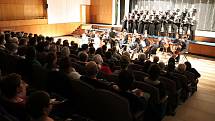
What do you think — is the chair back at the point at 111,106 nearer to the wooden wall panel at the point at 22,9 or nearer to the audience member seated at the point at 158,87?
the audience member seated at the point at 158,87

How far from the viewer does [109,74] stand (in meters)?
3.68

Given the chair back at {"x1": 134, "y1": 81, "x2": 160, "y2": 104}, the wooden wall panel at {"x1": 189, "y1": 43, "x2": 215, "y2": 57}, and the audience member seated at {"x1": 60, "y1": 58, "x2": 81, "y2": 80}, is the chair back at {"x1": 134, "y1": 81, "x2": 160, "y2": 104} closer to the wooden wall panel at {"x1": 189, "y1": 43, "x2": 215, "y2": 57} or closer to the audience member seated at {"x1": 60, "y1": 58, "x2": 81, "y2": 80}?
the audience member seated at {"x1": 60, "y1": 58, "x2": 81, "y2": 80}

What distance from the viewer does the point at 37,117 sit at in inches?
73.1

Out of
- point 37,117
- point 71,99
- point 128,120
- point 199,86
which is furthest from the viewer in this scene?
point 199,86

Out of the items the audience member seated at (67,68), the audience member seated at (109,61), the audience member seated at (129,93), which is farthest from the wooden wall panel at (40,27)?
the audience member seated at (129,93)

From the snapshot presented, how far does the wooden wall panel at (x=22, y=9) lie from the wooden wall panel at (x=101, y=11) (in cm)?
370

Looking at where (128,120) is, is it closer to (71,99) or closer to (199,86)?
(71,99)

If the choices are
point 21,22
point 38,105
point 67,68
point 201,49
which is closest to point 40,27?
point 21,22

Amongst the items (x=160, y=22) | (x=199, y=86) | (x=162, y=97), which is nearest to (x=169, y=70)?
(x=162, y=97)

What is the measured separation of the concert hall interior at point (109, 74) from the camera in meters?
2.52

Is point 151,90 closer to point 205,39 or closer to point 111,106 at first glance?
point 111,106

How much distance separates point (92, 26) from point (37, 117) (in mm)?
12161

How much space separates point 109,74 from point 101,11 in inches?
451

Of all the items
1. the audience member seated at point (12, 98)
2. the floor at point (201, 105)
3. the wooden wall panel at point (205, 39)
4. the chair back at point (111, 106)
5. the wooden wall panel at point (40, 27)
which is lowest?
the floor at point (201, 105)
